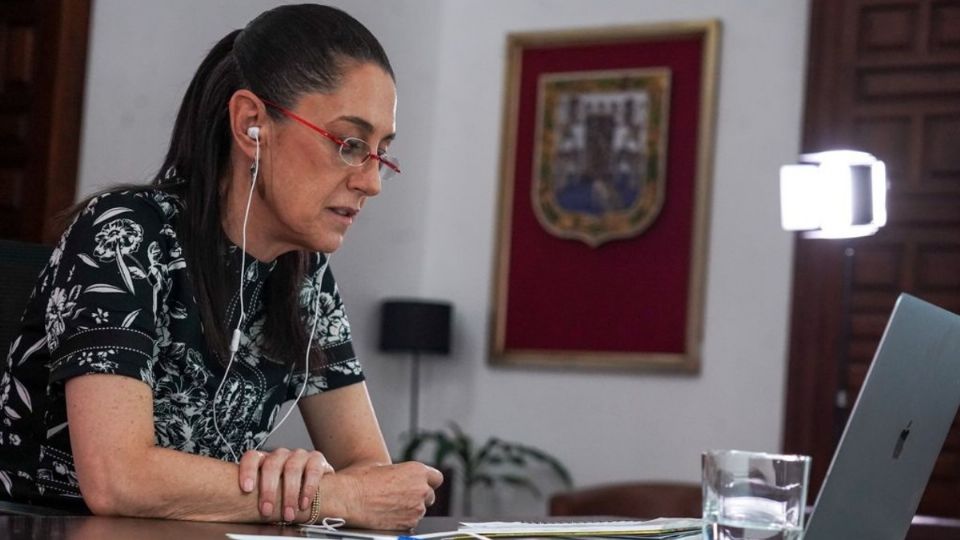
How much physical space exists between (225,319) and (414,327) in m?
3.85

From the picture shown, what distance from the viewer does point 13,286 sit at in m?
1.89

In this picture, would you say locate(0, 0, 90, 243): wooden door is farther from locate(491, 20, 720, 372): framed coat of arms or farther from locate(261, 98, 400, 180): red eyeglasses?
→ locate(261, 98, 400, 180): red eyeglasses

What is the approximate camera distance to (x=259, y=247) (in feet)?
6.41

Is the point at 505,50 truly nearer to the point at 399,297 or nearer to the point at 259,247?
the point at 399,297

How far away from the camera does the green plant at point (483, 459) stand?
5723 mm

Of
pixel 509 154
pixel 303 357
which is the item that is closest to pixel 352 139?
pixel 303 357

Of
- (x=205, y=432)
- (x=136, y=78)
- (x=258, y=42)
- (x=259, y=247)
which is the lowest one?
(x=205, y=432)

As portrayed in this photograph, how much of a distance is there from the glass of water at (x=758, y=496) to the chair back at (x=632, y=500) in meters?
3.91

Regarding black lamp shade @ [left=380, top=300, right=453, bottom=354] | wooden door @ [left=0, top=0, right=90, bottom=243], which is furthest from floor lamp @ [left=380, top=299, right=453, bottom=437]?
wooden door @ [left=0, top=0, right=90, bottom=243]

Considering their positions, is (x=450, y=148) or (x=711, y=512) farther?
(x=450, y=148)

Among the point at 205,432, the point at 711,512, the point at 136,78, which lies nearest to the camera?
the point at 711,512

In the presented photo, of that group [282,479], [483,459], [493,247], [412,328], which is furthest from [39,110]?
[282,479]

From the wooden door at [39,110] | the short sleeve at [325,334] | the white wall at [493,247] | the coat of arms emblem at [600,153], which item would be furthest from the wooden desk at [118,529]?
the coat of arms emblem at [600,153]

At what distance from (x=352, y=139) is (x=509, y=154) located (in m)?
4.22
